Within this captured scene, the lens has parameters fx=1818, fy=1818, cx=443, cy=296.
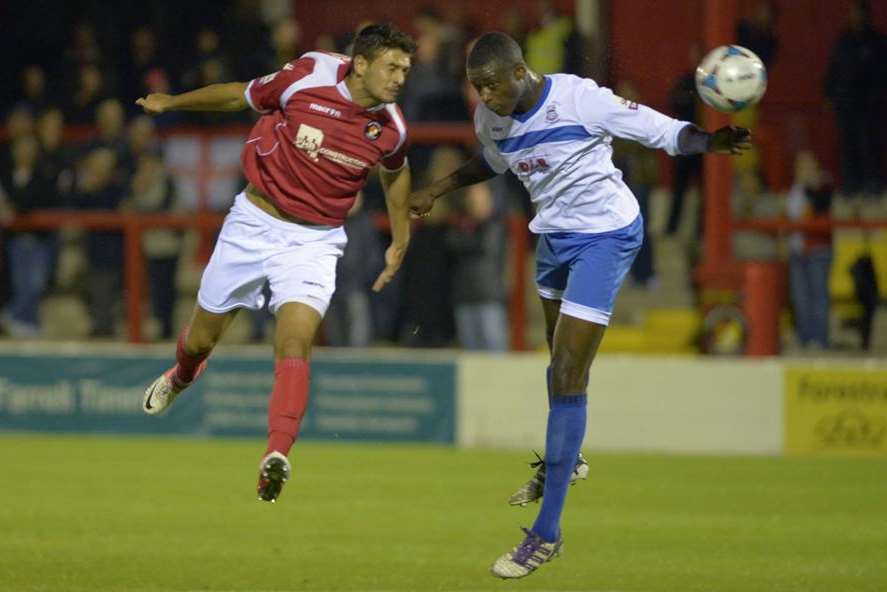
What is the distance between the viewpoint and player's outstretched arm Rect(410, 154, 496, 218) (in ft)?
30.2

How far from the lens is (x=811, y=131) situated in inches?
696

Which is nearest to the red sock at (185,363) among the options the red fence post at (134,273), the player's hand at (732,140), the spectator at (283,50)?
the player's hand at (732,140)

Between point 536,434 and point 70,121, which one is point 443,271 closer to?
point 536,434

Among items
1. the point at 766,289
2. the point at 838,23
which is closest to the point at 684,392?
→ the point at 766,289

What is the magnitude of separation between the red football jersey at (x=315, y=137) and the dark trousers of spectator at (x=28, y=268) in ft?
24.1

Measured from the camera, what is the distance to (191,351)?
9594 millimetres

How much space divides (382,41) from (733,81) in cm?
169

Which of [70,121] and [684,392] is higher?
[70,121]

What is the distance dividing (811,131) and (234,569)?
32.5ft

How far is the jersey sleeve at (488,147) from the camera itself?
8.84 meters

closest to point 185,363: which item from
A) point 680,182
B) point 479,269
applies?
point 479,269

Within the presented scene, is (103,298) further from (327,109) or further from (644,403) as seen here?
(327,109)

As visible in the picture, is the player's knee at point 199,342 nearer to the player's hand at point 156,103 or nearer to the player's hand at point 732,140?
the player's hand at point 156,103

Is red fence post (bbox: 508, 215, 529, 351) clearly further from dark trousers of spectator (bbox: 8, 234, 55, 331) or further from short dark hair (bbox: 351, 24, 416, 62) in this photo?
short dark hair (bbox: 351, 24, 416, 62)
